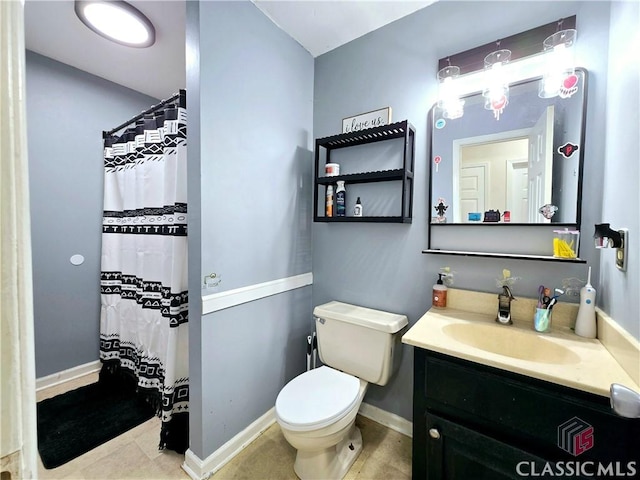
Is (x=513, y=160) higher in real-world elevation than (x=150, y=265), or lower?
higher

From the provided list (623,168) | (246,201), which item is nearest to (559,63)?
(623,168)

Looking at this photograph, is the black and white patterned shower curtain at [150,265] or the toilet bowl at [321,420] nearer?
the toilet bowl at [321,420]

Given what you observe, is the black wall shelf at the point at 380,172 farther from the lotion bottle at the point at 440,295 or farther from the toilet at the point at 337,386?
the toilet at the point at 337,386

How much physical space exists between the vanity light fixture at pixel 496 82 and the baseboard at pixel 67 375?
340 cm

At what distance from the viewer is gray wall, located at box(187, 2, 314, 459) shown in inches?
50.7

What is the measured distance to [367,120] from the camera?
1.68 metres

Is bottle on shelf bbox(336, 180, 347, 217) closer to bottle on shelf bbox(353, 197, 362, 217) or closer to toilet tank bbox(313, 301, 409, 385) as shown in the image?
bottle on shelf bbox(353, 197, 362, 217)

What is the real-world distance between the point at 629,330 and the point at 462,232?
27.8 inches

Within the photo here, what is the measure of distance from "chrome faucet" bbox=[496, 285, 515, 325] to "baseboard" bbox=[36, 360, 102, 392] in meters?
3.01

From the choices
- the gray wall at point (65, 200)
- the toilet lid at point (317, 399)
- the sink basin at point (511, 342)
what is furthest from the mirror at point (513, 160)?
the gray wall at point (65, 200)

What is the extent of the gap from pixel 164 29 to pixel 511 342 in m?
2.61

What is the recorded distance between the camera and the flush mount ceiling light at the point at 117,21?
1.47 metres

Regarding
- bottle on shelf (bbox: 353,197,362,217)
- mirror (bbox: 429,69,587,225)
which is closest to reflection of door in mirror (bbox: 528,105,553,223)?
mirror (bbox: 429,69,587,225)

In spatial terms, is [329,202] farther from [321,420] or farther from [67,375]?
[67,375]
